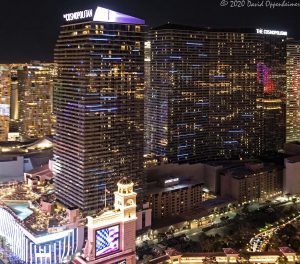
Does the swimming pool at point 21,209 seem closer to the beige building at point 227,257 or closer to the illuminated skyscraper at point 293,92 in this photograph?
the beige building at point 227,257

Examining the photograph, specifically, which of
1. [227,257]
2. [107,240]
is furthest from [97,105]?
[107,240]

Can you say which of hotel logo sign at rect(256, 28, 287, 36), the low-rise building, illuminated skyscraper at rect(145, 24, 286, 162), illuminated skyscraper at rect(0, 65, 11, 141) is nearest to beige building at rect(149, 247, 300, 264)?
the low-rise building

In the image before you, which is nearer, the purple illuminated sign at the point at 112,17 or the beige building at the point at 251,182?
the purple illuminated sign at the point at 112,17

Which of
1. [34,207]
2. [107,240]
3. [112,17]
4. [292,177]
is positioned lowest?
[34,207]

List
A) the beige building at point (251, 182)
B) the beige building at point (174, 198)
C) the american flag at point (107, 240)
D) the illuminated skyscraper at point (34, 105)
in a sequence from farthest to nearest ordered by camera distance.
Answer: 1. the illuminated skyscraper at point (34, 105)
2. the beige building at point (251, 182)
3. the beige building at point (174, 198)
4. the american flag at point (107, 240)

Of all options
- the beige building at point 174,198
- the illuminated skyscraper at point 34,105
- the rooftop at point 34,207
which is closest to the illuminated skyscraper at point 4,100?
the illuminated skyscraper at point 34,105

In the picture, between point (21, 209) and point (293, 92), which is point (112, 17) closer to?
point (21, 209)

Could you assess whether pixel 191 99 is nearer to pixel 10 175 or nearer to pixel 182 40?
pixel 182 40

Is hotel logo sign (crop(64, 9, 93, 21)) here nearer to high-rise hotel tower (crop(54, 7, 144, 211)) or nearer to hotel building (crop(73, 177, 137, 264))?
high-rise hotel tower (crop(54, 7, 144, 211))
